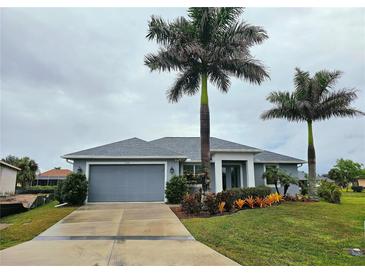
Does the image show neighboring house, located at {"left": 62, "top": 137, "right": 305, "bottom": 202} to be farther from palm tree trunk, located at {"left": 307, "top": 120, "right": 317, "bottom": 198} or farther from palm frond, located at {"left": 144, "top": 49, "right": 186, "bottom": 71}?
palm frond, located at {"left": 144, "top": 49, "right": 186, "bottom": 71}

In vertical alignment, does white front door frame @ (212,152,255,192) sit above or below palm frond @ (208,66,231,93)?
below

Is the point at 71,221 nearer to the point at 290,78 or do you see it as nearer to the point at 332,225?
the point at 332,225

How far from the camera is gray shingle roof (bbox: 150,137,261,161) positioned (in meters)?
18.9

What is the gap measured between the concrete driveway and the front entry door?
38.9ft

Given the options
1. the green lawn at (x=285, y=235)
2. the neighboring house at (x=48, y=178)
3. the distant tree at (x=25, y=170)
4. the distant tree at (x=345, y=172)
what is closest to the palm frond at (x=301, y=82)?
the green lawn at (x=285, y=235)

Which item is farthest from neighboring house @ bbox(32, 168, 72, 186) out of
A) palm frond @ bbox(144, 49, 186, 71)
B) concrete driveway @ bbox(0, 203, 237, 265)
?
concrete driveway @ bbox(0, 203, 237, 265)

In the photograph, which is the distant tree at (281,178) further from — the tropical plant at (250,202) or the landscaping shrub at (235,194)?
the tropical plant at (250,202)

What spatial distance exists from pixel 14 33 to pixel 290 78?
50.6 ft

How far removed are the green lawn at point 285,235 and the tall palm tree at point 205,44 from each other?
3.92m

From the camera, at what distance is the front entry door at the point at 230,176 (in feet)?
67.8

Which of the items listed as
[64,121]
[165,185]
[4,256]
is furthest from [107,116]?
[4,256]

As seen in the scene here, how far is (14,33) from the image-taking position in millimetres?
10805

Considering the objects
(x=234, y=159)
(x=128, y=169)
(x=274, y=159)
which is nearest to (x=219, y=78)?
(x=234, y=159)

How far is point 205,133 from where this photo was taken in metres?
13.2
